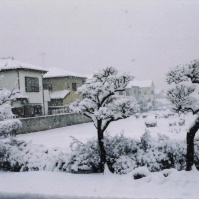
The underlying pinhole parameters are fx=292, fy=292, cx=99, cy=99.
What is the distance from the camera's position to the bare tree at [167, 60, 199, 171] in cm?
895

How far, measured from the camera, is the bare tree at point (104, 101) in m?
9.61

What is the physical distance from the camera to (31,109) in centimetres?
3250

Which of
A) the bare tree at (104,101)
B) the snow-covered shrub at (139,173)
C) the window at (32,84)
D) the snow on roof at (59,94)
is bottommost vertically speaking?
the snow-covered shrub at (139,173)

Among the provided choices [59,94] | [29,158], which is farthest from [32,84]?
[29,158]

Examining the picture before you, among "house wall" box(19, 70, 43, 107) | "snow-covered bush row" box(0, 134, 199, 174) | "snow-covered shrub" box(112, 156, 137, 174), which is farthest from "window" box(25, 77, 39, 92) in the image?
"snow-covered shrub" box(112, 156, 137, 174)

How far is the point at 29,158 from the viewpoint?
11.4 m

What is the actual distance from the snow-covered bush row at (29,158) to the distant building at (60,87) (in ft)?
87.7

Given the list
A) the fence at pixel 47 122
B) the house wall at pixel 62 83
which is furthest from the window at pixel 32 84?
the house wall at pixel 62 83

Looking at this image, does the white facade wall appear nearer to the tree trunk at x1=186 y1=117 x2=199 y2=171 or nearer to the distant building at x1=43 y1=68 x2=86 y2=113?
the distant building at x1=43 y1=68 x2=86 y2=113

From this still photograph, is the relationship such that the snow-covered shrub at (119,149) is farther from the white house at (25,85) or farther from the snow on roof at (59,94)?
the snow on roof at (59,94)

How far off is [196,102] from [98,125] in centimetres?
333

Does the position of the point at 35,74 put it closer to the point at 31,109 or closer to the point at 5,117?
the point at 31,109

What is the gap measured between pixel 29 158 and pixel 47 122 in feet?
53.4

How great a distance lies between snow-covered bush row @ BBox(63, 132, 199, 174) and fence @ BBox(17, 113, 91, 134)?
14.2 meters
